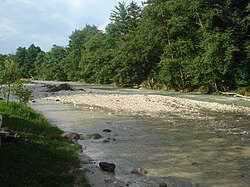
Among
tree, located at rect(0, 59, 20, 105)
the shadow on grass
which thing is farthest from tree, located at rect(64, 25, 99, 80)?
the shadow on grass

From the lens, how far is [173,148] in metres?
11.7

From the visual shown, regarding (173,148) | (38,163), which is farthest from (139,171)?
(173,148)

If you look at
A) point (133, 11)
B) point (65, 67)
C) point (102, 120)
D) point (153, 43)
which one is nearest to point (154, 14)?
point (153, 43)

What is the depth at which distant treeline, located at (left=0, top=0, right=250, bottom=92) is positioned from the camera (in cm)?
3881

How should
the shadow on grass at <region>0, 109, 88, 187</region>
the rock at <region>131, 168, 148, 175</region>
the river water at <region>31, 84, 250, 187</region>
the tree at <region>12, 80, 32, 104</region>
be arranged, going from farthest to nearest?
the tree at <region>12, 80, 32, 104</region> < the rock at <region>131, 168, 148, 175</region> < the river water at <region>31, 84, 250, 187</region> < the shadow on grass at <region>0, 109, 88, 187</region>

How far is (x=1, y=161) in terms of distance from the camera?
7246mm

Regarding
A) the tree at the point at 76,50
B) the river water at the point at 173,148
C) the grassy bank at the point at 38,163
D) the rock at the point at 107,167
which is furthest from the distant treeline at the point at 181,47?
the tree at the point at 76,50

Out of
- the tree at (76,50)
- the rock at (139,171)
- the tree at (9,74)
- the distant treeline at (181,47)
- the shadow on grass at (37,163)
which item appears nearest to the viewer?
the shadow on grass at (37,163)

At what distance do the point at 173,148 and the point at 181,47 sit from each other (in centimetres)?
3577

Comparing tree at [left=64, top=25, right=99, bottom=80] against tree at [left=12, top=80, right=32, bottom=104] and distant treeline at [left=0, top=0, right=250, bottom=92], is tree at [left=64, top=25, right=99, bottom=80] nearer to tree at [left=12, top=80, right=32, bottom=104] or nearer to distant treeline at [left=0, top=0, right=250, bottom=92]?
distant treeline at [left=0, top=0, right=250, bottom=92]

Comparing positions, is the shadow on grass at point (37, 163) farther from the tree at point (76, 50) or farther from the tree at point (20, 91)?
the tree at point (76, 50)

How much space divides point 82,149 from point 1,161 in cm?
448

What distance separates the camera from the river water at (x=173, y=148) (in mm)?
8523

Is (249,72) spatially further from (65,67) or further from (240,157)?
(65,67)
